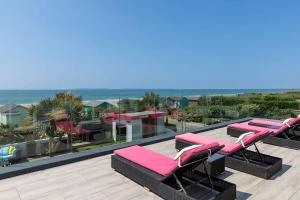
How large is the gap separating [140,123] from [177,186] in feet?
13.2

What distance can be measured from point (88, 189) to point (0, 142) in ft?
10.1

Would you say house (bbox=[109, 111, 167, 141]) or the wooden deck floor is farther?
house (bbox=[109, 111, 167, 141])

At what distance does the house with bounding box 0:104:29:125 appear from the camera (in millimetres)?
5172

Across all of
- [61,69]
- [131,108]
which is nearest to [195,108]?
[131,108]

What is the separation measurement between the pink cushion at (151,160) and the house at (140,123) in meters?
2.60

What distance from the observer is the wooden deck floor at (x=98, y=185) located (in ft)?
8.90

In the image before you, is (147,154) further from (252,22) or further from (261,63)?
(261,63)

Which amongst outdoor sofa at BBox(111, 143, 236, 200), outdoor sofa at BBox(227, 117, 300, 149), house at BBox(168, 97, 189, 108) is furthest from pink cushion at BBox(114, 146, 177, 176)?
house at BBox(168, 97, 189, 108)

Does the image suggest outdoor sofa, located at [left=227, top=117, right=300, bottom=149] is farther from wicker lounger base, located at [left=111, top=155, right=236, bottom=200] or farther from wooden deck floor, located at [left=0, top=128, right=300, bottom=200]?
wicker lounger base, located at [left=111, top=155, right=236, bottom=200]

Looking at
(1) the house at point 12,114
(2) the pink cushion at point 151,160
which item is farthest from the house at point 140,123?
(2) the pink cushion at point 151,160

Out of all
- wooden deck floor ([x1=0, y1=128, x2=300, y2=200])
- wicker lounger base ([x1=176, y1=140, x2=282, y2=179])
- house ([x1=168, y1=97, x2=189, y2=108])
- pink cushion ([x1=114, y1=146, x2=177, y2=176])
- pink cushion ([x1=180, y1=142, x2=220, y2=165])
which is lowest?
wooden deck floor ([x1=0, y1=128, x2=300, y2=200])

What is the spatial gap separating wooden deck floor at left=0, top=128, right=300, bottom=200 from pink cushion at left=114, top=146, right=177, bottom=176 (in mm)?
310

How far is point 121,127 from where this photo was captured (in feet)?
20.3

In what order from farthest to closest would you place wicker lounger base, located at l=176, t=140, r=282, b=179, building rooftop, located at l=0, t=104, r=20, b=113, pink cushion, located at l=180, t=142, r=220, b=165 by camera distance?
building rooftop, located at l=0, t=104, r=20, b=113, wicker lounger base, located at l=176, t=140, r=282, b=179, pink cushion, located at l=180, t=142, r=220, b=165
